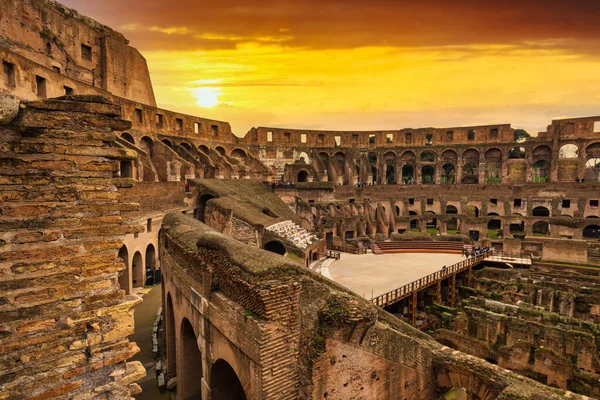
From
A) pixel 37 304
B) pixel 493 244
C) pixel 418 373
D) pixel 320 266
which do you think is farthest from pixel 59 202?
pixel 493 244

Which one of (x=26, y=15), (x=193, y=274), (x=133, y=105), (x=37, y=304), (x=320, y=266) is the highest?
(x=26, y=15)

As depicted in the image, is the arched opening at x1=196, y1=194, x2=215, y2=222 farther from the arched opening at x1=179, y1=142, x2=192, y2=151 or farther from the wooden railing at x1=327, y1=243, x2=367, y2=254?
the wooden railing at x1=327, y1=243, x2=367, y2=254

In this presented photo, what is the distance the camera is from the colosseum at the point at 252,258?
4.00 meters

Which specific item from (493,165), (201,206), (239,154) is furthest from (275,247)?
(493,165)

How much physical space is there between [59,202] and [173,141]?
94.6ft

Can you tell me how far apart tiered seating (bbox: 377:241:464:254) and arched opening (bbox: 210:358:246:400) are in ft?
67.5

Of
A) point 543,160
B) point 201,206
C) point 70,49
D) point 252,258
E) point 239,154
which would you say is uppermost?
point 70,49

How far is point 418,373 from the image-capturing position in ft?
28.4

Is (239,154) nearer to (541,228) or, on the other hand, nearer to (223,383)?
(541,228)

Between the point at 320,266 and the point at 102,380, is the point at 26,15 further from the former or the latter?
the point at 102,380

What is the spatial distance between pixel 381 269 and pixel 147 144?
20605 mm

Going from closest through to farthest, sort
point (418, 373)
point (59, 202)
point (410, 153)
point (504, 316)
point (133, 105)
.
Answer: point (59, 202) → point (418, 373) → point (504, 316) → point (133, 105) → point (410, 153)

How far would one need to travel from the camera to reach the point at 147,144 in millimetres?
28453

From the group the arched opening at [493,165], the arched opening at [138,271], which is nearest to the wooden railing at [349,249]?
the arched opening at [138,271]
